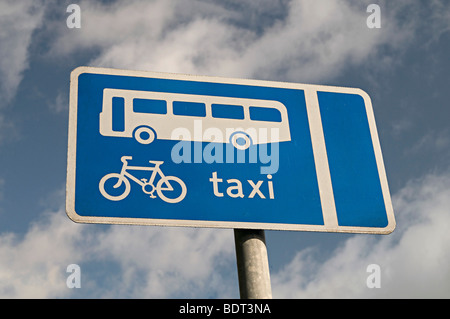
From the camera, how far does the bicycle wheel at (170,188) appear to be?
2.52m

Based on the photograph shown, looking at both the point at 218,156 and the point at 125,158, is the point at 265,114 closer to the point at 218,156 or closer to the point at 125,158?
the point at 218,156

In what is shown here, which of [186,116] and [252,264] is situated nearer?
[252,264]

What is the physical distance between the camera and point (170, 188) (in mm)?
2549

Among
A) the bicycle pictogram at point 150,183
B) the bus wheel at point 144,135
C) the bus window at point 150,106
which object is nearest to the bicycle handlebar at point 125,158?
the bicycle pictogram at point 150,183

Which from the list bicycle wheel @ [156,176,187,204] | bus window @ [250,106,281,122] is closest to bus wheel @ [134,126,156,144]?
bicycle wheel @ [156,176,187,204]

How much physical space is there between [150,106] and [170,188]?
1.64 feet

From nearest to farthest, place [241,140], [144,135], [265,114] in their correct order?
1. [144,135]
2. [241,140]
3. [265,114]

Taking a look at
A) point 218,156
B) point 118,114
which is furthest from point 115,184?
point 218,156

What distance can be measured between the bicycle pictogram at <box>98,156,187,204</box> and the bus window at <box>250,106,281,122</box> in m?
0.60

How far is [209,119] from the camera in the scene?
2.81m

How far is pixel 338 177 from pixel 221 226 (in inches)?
28.4

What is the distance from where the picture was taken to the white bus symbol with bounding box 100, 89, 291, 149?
8.79ft
